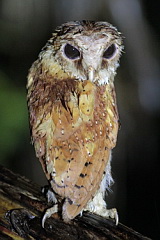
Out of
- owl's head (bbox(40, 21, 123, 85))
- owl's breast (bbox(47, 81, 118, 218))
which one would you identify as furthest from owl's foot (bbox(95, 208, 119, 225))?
owl's head (bbox(40, 21, 123, 85))

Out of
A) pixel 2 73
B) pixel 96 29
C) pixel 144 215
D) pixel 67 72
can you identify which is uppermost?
pixel 96 29

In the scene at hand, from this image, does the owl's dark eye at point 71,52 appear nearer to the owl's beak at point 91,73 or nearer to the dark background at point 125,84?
the owl's beak at point 91,73

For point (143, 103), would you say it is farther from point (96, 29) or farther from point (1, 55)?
point (96, 29)

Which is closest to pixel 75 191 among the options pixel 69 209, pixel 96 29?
pixel 69 209

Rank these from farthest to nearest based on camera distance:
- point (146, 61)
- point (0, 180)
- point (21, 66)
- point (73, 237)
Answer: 1. point (21, 66)
2. point (146, 61)
3. point (0, 180)
4. point (73, 237)

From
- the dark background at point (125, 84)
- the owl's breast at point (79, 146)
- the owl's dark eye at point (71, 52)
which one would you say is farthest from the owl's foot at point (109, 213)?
the dark background at point (125, 84)

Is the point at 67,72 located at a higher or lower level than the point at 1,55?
higher

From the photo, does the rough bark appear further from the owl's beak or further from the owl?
the owl's beak

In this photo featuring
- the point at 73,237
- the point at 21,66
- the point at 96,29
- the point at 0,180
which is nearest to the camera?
the point at 96,29

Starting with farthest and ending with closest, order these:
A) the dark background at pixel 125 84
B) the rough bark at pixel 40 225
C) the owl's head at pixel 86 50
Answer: the dark background at pixel 125 84 → the rough bark at pixel 40 225 → the owl's head at pixel 86 50

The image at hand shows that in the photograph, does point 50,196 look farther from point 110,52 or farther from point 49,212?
point 110,52
